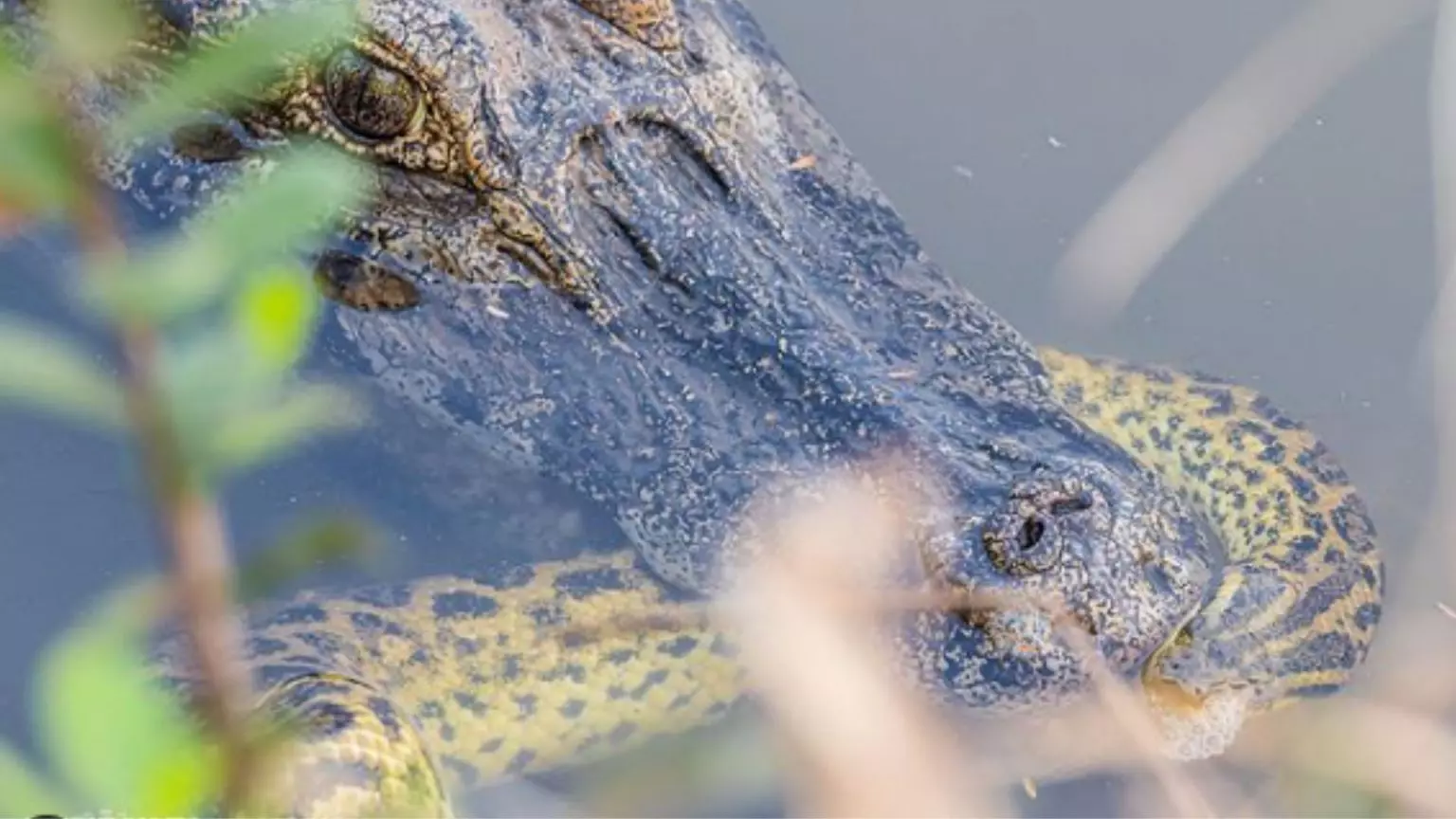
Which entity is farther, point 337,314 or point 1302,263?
point 1302,263

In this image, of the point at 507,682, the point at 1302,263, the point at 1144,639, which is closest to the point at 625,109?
Result: the point at 507,682

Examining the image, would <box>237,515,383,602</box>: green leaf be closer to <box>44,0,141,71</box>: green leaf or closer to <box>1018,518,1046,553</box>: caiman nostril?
<box>44,0,141,71</box>: green leaf

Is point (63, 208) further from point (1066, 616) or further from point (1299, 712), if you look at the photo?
point (1299, 712)

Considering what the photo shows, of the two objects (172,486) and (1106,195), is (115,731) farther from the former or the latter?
(1106,195)

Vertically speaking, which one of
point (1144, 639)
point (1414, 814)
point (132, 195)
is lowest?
point (1414, 814)

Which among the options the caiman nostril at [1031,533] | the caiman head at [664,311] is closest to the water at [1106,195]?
the caiman head at [664,311]
